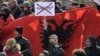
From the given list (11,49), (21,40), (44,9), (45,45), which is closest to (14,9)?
(21,40)

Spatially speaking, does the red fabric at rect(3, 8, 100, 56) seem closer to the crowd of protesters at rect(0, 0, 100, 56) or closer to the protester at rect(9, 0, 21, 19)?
the crowd of protesters at rect(0, 0, 100, 56)

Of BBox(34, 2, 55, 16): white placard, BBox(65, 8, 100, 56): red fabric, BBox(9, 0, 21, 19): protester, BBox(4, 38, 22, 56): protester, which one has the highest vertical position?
BBox(34, 2, 55, 16): white placard

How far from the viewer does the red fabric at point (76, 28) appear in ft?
57.0

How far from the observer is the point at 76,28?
1755 cm

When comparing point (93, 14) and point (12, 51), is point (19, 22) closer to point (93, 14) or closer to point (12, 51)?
point (93, 14)

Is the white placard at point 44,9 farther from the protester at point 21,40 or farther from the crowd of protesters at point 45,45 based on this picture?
the protester at point 21,40

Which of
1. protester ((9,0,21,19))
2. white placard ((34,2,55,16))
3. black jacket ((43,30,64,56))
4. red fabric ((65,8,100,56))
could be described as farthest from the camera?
protester ((9,0,21,19))

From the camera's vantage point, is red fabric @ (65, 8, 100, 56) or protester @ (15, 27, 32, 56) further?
red fabric @ (65, 8, 100, 56)

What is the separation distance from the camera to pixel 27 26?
58.5 ft

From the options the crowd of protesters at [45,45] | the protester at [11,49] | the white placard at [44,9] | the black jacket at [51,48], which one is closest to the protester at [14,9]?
the crowd of protesters at [45,45]

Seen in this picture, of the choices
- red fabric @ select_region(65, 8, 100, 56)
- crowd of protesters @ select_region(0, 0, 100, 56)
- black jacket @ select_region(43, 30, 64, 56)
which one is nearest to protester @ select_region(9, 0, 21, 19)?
crowd of protesters @ select_region(0, 0, 100, 56)

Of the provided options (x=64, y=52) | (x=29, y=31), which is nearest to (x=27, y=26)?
(x=29, y=31)

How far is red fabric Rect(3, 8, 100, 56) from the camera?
1736cm

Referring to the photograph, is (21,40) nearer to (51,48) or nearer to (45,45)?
(51,48)
